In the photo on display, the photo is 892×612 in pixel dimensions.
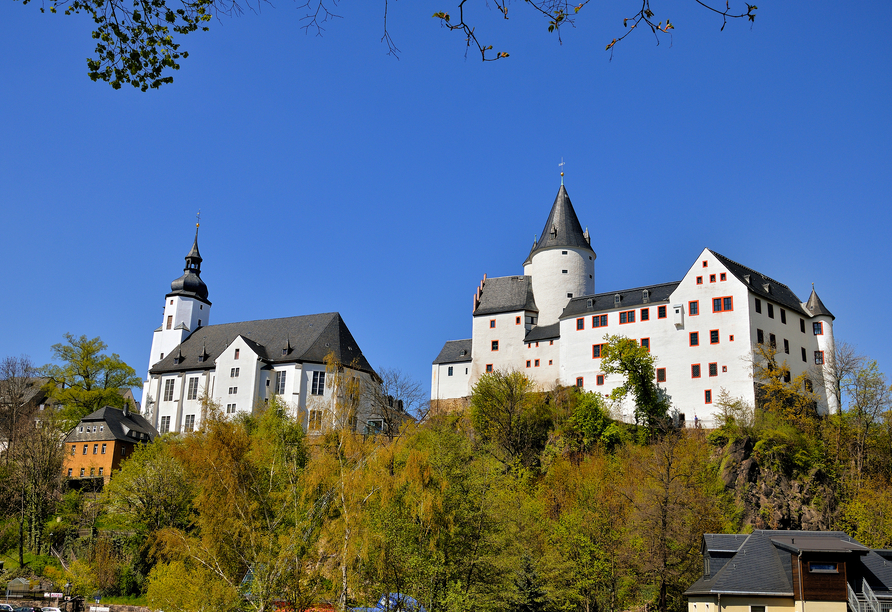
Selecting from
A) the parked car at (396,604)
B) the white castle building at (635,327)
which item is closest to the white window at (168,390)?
the white castle building at (635,327)

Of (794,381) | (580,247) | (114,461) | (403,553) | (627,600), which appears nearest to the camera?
(403,553)

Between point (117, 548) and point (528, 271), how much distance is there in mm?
39003

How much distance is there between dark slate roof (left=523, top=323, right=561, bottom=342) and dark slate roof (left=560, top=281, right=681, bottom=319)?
1.56 meters

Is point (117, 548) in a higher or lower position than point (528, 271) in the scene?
lower

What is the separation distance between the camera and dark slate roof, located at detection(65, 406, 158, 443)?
2532 inches

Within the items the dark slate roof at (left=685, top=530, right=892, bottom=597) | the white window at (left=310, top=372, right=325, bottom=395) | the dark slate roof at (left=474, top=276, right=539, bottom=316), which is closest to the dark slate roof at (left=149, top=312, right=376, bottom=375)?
the white window at (left=310, top=372, right=325, bottom=395)

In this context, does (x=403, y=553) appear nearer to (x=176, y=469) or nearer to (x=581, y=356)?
(x=176, y=469)

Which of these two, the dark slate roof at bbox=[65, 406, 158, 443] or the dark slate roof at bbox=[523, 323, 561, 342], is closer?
the dark slate roof at bbox=[523, 323, 561, 342]

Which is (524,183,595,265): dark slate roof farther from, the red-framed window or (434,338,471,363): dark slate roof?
the red-framed window

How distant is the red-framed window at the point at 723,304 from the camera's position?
54.4 m

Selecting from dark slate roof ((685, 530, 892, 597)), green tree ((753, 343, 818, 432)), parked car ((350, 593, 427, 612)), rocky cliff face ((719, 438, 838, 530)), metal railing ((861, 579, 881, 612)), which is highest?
green tree ((753, 343, 818, 432))

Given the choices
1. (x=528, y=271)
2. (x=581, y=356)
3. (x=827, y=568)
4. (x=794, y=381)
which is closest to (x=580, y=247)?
(x=528, y=271)

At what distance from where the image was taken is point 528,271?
69.6m

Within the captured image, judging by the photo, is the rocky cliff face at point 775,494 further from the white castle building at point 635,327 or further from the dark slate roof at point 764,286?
the dark slate roof at point 764,286
